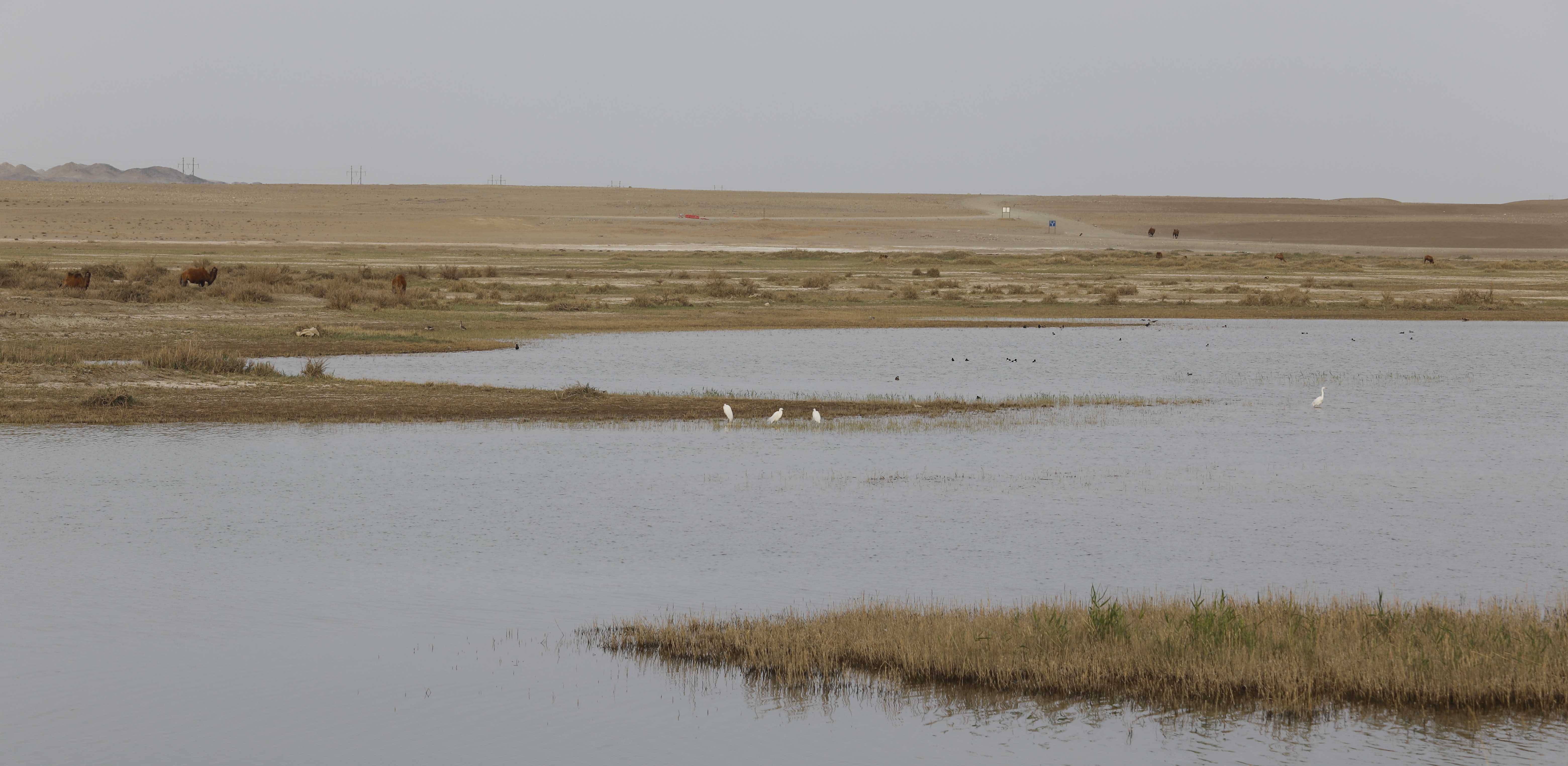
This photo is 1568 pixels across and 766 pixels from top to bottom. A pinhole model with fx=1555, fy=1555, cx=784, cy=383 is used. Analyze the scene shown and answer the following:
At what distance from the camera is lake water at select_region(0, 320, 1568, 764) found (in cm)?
974

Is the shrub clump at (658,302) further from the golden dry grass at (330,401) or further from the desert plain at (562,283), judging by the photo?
the golden dry grass at (330,401)

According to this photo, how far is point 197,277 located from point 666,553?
3655 centimetres

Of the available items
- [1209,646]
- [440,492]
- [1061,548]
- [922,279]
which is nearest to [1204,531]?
[1061,548]

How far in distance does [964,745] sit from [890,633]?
6.16 ft

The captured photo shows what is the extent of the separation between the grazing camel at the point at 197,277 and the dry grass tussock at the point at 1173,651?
39.1 metres

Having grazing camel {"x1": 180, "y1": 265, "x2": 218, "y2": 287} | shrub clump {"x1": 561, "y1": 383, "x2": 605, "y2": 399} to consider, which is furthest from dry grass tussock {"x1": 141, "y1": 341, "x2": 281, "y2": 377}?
grazing camel {"x1": 180, "y1": 265, "x2": 218, "y2": 287}

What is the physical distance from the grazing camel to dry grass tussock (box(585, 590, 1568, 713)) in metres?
39.1

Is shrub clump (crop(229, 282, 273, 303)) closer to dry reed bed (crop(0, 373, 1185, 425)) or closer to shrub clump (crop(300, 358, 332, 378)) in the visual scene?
shrub clump (crop(300, 358, 332, 378))

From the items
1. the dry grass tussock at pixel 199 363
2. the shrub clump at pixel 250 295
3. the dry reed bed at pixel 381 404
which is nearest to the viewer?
the dry reed bed at pixel 381 404

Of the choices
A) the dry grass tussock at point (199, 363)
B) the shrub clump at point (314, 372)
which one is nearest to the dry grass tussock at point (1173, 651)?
the shrub clump at point (314, 372)

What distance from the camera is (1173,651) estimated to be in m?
10.8

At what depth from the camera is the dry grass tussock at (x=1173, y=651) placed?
10195mm

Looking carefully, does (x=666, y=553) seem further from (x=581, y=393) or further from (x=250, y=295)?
(x=250, y=295)

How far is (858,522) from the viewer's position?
16797 millimetres
